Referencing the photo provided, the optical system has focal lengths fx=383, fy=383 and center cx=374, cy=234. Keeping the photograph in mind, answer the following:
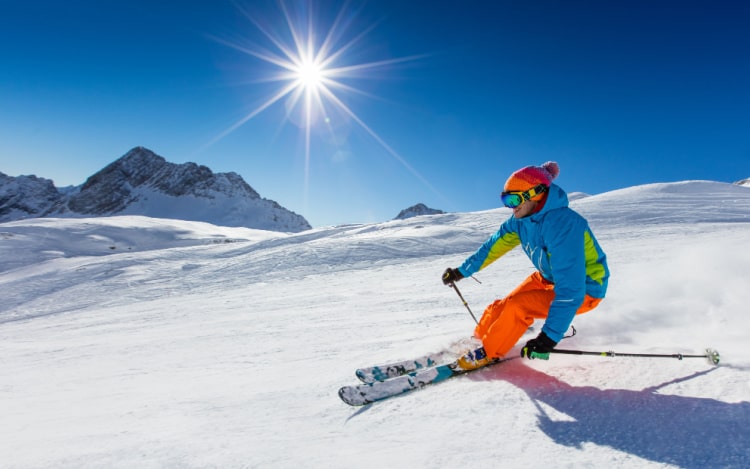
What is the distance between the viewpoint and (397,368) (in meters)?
3.27

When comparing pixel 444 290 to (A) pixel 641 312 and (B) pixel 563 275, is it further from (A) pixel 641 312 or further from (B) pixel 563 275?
(B) pixel 563 275

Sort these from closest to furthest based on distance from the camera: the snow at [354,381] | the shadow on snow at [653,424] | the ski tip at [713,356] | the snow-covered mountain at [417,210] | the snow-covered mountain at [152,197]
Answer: the shadow on snow at [653,424] < the snow at [354,381] < the ski tip at [713,356] < the snow-covered mountain at [152,197] < the snow-covered mountain at [417,210]

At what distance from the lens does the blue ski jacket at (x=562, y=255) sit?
264 cm

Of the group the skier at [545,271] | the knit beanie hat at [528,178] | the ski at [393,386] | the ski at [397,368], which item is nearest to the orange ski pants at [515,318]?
the skier at [545,271]

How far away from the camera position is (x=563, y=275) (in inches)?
108

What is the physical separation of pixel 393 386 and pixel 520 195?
180 centimetres

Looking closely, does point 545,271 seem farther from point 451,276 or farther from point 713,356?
point 713,356

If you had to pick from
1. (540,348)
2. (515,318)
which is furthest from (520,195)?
(540,348)

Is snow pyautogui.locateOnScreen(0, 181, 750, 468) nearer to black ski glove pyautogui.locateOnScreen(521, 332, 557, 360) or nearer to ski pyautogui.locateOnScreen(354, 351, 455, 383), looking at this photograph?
ski pyautogui.locateOnScreen(354, 351, 455, 383)

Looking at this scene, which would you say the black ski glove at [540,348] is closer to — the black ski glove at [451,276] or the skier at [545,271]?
the skier at [545,271]

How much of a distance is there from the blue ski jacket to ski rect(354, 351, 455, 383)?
3.66 feet

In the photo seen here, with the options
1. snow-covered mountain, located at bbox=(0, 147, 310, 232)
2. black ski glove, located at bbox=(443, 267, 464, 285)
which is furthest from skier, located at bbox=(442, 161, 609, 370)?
snow-covered mountain, located at bbox=(0, 147, 310, 232)

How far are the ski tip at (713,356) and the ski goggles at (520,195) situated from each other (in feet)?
5.21

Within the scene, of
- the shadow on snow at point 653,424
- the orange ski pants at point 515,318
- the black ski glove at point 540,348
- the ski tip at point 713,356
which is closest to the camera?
the shadow on snow at point 653,424
